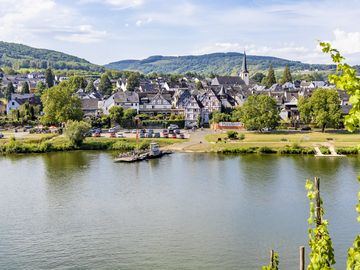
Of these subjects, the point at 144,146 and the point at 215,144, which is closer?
the point at 144,146

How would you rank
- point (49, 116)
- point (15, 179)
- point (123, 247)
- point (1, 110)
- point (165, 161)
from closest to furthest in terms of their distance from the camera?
1. point (123, 247)
2. point (15, 179)
3. point (165, 161)
4. point (49, 116)
5. point (1, 110)

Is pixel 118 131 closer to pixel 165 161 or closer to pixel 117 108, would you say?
pixel 117 108

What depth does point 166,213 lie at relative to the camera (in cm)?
2570

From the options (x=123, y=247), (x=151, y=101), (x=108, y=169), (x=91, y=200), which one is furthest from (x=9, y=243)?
(x=151, y=101)

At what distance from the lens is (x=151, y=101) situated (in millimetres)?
71812

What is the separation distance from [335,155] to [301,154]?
3.06 meters

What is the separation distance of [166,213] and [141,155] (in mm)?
19300

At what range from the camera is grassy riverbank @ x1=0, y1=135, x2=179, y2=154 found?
1913 inches

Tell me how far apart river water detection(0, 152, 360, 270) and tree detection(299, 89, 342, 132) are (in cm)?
1377

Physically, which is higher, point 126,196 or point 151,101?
point 151,101

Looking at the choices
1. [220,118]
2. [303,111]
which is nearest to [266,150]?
[303,111]

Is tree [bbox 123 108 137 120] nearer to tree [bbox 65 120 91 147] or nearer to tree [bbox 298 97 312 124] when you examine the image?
tree [bbox 65 120 91 147]

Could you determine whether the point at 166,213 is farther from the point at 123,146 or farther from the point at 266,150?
the point at 123,146

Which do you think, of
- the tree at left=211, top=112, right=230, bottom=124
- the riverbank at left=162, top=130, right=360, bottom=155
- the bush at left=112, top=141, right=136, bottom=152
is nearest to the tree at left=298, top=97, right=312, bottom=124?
the riverbank at left=162, top=130, right=360, bottom=155
